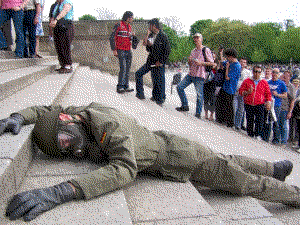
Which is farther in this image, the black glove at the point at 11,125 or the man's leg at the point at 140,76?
the man's leg at the point at 140,76

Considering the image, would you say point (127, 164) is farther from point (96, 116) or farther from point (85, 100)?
point (85, 100)

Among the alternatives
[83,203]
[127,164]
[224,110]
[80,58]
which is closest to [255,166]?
[127,164]

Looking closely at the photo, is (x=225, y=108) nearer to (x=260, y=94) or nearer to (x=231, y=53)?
(x=260, y=94)

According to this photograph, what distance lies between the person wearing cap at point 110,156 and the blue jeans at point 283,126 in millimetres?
4685

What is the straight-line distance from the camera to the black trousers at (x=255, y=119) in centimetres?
698

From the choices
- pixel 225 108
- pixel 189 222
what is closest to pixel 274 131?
pixel 225 108

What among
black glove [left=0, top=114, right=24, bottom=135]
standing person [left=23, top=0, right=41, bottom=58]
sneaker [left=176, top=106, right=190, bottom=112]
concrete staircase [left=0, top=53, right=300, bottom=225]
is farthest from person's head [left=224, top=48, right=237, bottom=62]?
black glove [left=0, top=114, right=24, bottom=135]

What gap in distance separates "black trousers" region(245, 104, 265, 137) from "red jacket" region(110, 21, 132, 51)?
10.1 ft

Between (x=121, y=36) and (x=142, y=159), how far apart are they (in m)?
5.02

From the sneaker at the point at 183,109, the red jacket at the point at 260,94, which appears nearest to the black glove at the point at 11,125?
the sneaker at the point at 183,109

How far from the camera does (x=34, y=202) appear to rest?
182cm

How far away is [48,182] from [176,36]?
85137 mm

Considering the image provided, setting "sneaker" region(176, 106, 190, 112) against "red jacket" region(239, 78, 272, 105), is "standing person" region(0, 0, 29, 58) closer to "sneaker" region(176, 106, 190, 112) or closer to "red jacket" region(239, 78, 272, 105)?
"sneaker" region(176, 106, 190, 112)

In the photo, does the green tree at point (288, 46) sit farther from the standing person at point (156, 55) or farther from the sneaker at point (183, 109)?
the standing person at point (156, 55)
